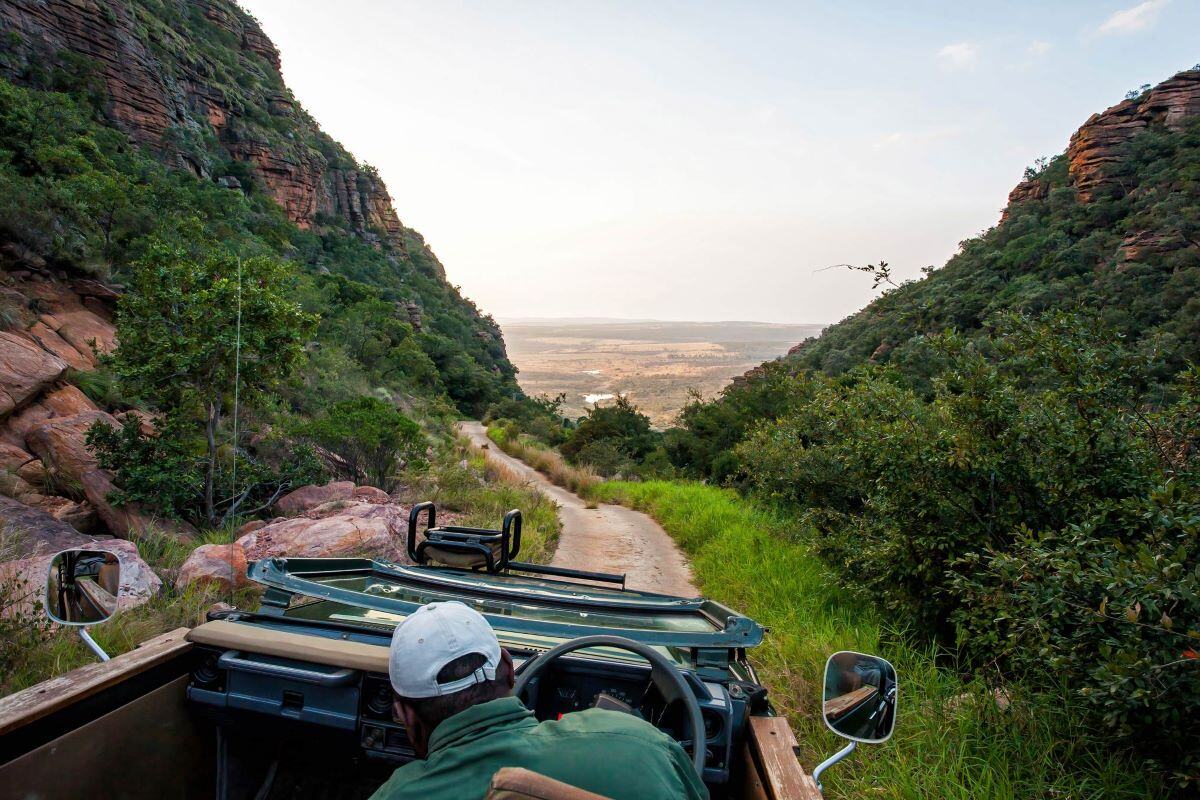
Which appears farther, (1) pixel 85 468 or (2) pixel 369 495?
(2) pixel 369 495

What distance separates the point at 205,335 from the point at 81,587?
6.04 meters

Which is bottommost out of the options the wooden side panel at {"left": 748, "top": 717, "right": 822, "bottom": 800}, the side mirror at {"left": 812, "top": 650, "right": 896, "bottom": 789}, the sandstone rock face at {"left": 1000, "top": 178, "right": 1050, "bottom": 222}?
the wooden side panel at {"left": 748, "top": 717, "right": 822, "bottom": 800}

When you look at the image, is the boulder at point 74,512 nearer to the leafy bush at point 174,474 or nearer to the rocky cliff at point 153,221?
the rocky cliff at point 153,221

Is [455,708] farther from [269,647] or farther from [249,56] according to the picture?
[249,56]

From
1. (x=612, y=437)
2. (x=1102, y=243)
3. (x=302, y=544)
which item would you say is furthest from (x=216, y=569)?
(x=1102, y=243)

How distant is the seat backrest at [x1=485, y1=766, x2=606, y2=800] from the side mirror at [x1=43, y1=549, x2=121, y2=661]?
230cm

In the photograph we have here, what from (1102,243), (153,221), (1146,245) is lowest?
(153,221)

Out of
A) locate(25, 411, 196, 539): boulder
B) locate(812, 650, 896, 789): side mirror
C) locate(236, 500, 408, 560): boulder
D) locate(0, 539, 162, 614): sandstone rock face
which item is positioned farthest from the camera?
locate(25, 411, 196, 539): boulder

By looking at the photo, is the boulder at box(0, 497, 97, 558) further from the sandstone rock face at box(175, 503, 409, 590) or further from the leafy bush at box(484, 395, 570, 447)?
the leafy bush at box(484, 395, 570, 447)

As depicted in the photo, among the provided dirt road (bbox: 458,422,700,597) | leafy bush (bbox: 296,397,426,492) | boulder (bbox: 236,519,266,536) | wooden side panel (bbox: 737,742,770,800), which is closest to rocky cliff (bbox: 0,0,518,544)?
boulder (bbox: 236,519,266,536)

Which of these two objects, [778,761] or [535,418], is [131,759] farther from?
[535,418]

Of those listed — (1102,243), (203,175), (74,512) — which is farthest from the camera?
(203,175)

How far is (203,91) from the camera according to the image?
46.1 m

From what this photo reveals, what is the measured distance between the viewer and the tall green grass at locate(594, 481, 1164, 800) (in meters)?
2.94
